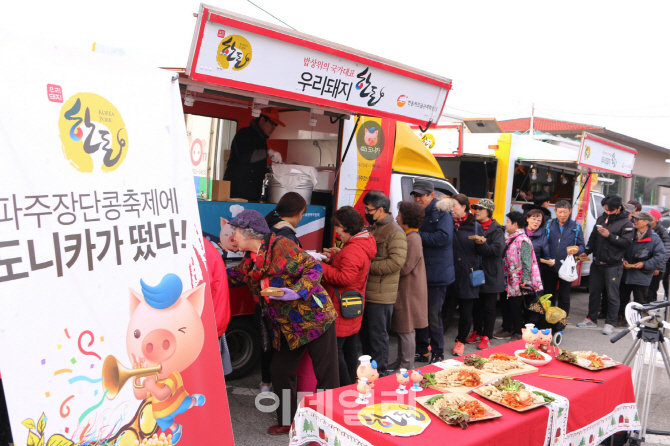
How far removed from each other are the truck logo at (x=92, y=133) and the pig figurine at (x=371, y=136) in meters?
3.20

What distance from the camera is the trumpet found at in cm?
204

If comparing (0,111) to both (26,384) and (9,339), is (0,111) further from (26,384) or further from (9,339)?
(26,384)

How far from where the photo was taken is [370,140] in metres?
5.22

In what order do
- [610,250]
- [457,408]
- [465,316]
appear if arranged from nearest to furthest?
[457,408] < [465,316] < [610,250]

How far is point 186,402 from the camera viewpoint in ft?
7.68

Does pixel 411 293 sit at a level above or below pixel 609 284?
above

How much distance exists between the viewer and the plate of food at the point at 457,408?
2.41 m

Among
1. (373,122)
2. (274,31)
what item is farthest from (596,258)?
(274,31)

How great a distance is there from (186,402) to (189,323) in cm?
37

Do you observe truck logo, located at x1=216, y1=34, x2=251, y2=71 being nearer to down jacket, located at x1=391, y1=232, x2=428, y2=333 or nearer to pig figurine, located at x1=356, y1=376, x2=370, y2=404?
pig figurine, located at x1=356, y1=376, x2=370, y2=404

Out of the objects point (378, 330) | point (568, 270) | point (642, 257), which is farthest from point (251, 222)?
point (642, 257)

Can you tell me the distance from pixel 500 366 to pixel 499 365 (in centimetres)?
2

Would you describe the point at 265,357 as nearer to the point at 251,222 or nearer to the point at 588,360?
the point at 251,222

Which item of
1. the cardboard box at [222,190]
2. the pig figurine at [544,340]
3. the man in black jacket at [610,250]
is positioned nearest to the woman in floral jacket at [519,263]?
the man in black jacket at [610,250]
